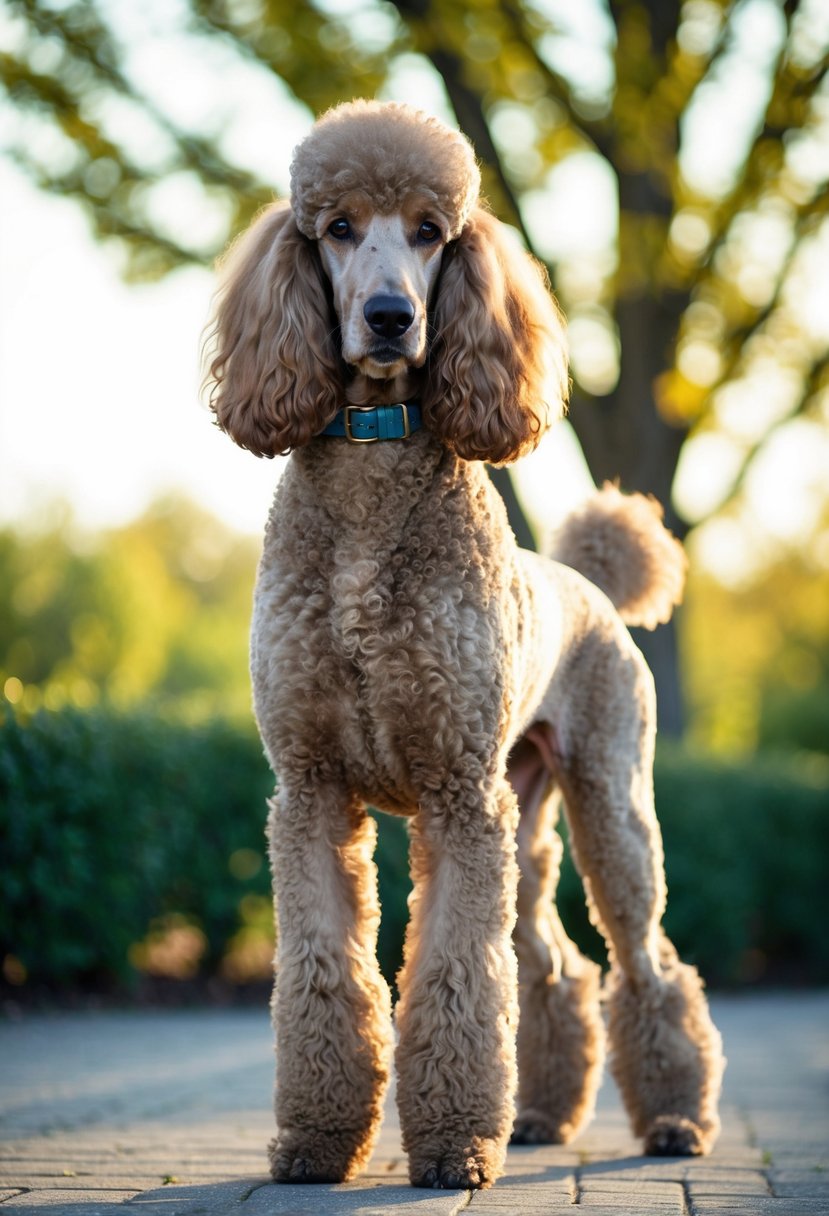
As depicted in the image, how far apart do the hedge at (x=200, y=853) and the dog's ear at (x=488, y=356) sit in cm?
433

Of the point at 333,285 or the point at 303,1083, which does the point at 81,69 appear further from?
the point at 303,1083

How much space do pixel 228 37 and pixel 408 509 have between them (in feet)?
30.2

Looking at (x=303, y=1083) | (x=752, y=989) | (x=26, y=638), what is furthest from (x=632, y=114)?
(x=26, y=638)

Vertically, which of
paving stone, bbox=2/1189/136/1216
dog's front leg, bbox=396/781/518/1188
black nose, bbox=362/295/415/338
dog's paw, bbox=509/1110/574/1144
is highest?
black nose, bbox=362/295/415/338

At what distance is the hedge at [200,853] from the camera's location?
7719 mm

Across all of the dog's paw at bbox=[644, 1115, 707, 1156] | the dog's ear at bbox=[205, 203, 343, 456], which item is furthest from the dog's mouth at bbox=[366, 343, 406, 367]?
the dog's paw at bbox=[644, 1115, 707, 1156]

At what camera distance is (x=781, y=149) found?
11.8m

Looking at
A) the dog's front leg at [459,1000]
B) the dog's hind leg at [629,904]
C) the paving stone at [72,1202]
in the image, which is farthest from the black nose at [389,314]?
the paving stone at [72,1202]

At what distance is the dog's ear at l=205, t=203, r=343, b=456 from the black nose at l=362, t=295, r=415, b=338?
238 millimetres

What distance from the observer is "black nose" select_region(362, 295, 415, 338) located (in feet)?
11.0

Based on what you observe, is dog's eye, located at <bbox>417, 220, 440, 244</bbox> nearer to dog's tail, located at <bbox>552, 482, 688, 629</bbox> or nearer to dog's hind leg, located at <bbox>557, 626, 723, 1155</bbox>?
dog's hind leg, located at <bbox>557, 626, 723, 1155</bbox>

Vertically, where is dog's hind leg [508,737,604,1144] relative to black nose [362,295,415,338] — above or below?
below

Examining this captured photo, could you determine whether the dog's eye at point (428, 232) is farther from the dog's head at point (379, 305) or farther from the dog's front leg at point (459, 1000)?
the dog's front leg at point (459, 1000)

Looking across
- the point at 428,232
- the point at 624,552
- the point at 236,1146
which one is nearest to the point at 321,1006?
the point at 236,1146
